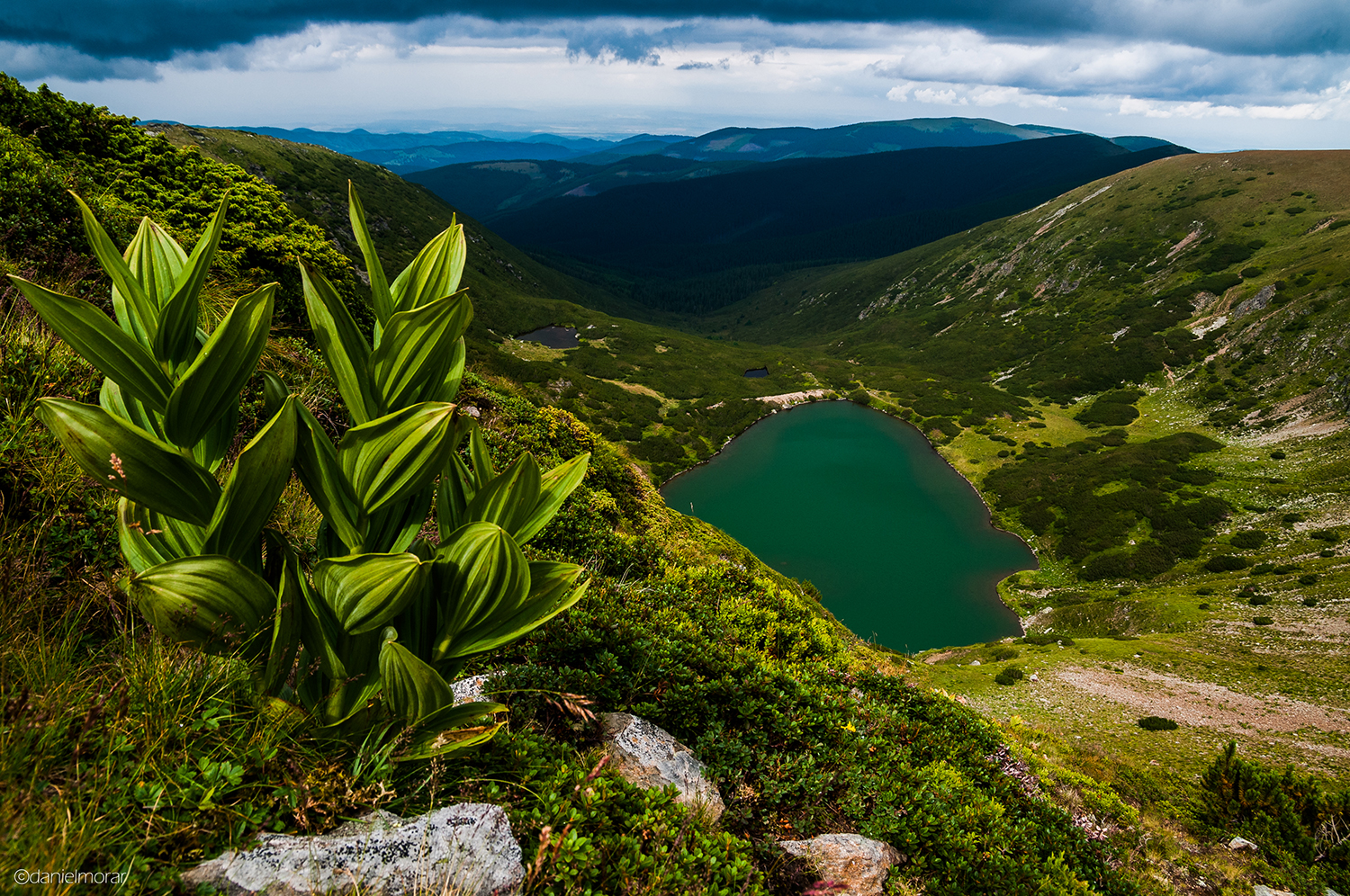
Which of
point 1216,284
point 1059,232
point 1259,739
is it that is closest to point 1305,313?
point 1216,284

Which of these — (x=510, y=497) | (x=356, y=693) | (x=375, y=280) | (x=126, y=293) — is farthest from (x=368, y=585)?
(x=126, y=293)

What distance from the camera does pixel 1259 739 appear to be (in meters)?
22.8

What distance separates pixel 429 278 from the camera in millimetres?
1852

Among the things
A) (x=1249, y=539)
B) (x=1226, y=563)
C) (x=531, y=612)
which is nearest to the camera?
(x=531, y=612)

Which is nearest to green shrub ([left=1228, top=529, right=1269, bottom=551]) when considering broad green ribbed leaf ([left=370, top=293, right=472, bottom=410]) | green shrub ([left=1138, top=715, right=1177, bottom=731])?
green shrub ([left=1138, top=715, right=1177, bottom=731])

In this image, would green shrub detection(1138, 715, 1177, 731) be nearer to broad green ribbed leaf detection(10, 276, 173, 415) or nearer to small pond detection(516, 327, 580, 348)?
broad green ribbed leaf detection(10, 276, 173, 415)

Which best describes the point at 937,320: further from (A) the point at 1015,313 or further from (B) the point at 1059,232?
(B) the point at 1059,232

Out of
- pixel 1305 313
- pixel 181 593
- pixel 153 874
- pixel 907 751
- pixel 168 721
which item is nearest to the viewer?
pixel 181 593

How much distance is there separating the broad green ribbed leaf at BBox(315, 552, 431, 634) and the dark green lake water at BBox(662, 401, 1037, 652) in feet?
198

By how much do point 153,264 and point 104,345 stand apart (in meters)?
0.30

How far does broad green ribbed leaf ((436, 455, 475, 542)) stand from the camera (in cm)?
215

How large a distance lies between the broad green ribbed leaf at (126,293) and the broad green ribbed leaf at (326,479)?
40cm

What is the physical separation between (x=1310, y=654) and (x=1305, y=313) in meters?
90.2

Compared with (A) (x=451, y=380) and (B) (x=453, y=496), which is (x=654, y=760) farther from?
(A) (x=451, y=380)
